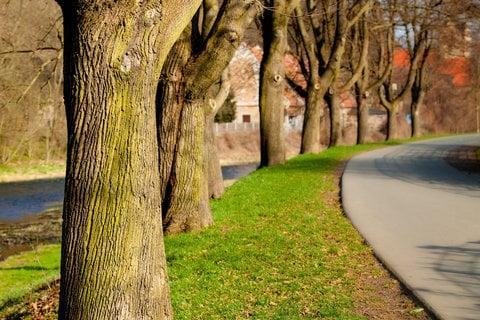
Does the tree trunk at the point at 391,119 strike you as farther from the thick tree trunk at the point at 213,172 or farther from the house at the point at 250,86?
the thick tree trunk at the point at 213,172

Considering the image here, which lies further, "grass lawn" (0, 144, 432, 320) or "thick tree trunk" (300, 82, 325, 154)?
"thick tree trunk" (300, 82, 325, 154)

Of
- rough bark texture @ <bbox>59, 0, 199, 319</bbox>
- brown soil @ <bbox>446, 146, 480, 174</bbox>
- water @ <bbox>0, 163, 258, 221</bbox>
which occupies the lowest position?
water @ <bbox>0, 163, 258, 221</bbox>

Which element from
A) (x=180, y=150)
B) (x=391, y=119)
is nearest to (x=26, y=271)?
(x=180, y=150)

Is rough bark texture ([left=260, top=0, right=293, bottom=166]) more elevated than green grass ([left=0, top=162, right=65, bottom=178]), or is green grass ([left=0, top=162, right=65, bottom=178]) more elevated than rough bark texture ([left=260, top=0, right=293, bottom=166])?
rough bark texture ([left=260, top=0, right=293, bottom=166])

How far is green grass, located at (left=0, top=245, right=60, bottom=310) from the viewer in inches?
389

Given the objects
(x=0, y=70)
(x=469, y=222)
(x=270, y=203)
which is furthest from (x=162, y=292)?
(x=0, y=70)

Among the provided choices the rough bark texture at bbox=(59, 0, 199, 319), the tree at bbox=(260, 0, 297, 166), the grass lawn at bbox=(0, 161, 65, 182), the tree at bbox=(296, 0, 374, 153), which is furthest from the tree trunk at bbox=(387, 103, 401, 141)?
the rough bark texture at bbox=(59, 0, 199, 319)

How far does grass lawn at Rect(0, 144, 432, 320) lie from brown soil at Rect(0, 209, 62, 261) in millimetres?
2167

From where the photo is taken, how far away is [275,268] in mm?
7395

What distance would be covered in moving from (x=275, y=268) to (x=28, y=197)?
18.7m

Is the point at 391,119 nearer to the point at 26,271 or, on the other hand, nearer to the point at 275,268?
the point at 26,271

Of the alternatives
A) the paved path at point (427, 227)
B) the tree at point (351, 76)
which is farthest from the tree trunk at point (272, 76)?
the tree at point (351, 76)

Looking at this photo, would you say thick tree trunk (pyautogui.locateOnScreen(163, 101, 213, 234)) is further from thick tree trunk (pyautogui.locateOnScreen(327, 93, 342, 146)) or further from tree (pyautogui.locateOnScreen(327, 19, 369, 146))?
thick tree trunk (pyautogui.locateOnScreen(327, 93, 342, 146))

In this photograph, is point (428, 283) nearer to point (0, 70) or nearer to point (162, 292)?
point (162, 292)
